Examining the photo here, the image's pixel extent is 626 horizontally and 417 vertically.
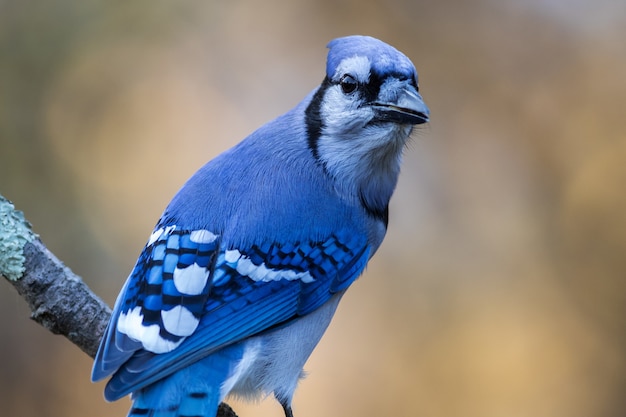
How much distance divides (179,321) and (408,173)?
2.06 m

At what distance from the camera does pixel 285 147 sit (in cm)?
247

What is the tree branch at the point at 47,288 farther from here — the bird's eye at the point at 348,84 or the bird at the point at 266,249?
the bird's eye at the point at 348,84

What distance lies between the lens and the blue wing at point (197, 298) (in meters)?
1.99

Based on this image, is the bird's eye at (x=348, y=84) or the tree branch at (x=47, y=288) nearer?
the tree branch at (x=47, y=288)

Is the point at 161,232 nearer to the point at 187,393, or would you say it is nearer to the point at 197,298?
the point at 197,298

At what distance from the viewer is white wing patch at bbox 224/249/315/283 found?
85.1 inches

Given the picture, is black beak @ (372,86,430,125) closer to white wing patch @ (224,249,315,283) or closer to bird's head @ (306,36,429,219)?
bird's head @ (306,36,429,219)

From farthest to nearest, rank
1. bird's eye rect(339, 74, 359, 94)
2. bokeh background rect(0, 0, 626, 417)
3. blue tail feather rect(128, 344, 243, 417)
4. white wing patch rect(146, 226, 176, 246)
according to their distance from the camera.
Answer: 1. bokeh background rect(0, 0, 626, 417)
2. bird's eye rect(339, 74, 359, 94)
3. white wing patch rect(146, 226, 176, 246)
4. blue tail feather rect(128, 344, 243, 417)

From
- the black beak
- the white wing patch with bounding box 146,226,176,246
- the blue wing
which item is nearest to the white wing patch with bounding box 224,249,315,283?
the blue wing

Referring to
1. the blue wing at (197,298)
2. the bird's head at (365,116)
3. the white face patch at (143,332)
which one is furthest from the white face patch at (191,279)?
the bird's head at (365,116)

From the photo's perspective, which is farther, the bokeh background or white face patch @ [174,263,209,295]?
→ the bokeh background

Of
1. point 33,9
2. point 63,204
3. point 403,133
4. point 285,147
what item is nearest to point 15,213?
point 285,147

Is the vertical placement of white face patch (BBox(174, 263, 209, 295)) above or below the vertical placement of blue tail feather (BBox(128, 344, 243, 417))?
above

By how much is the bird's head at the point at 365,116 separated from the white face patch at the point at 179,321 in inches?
25.0
